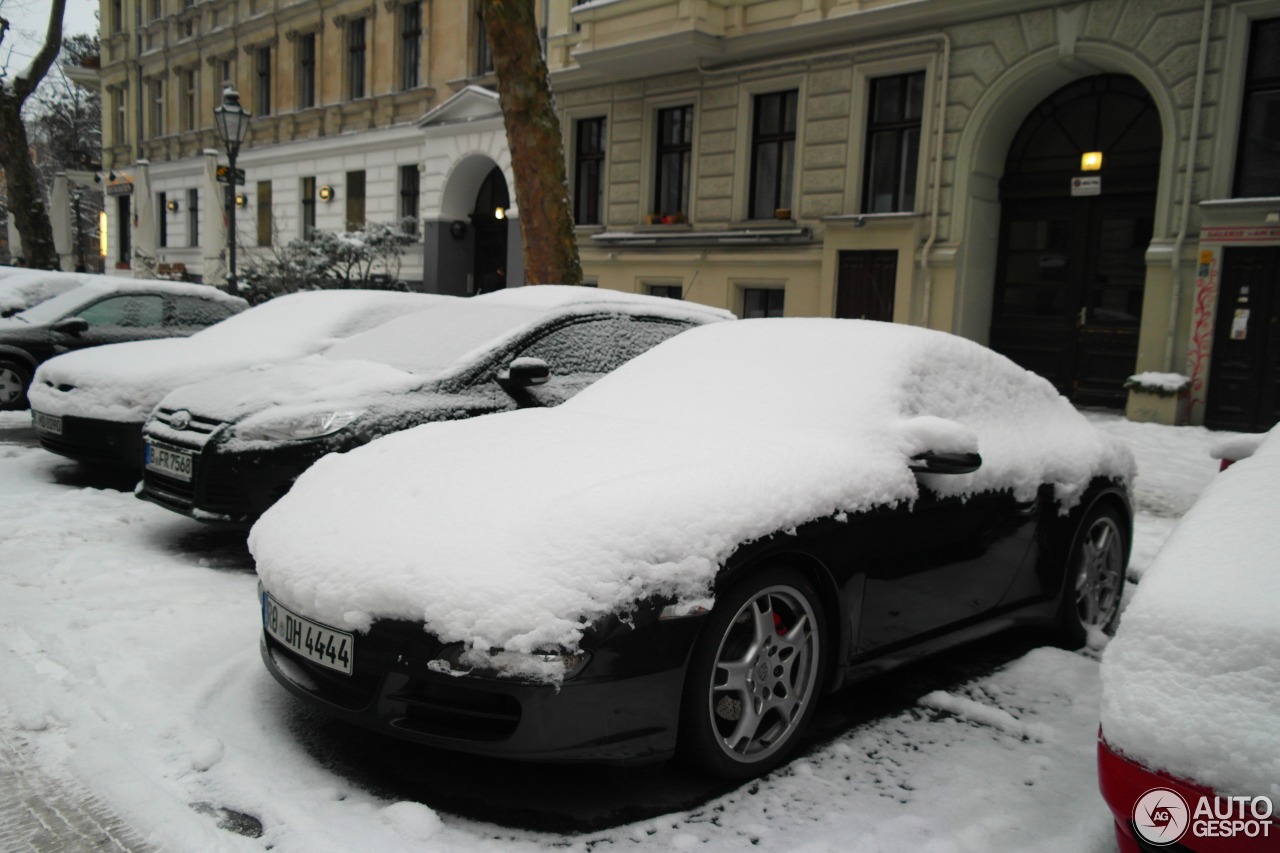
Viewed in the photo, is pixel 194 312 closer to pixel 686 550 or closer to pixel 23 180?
Result: pixel 686 550

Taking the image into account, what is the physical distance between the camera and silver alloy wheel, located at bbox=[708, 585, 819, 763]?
9.58 feet

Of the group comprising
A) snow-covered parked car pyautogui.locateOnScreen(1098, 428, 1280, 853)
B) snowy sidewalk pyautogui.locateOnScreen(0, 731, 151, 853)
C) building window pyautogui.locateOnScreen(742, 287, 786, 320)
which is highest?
building window pyautogui.locateOnScreen(742, 287, 786, 320)

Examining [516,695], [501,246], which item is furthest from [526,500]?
[501,246]

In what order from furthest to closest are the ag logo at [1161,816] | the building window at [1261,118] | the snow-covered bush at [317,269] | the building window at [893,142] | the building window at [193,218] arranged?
the building window at [193,218] < the snow-covered bush at [317,269] < the building window at [893,142] < the building window at [1261,118] < the ag logo at [1161,816]

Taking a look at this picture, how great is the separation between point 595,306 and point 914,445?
314 centimetres

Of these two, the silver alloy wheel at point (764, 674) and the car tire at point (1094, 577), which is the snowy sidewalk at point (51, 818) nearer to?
the silver alloy wheel at point (764, 674)

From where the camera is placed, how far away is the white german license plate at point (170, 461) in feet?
17.1

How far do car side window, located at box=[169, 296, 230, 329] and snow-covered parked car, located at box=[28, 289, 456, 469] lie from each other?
241cm

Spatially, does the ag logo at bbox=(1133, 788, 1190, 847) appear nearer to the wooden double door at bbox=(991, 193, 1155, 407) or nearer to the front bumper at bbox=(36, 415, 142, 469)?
the front bumper at bbox=(36, 415, 142, 469)

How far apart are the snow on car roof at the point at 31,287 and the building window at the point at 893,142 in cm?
1119

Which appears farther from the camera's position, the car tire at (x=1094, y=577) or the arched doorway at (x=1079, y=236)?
the arched doorway at (x=1079, y=236)

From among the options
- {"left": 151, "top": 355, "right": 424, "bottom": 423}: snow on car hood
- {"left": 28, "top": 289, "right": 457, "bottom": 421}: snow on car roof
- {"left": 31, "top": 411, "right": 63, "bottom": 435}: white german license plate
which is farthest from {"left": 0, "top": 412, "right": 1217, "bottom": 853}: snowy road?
{"left": 31, "top": 411, "right": 63, "bottom": 435}: white german license plate

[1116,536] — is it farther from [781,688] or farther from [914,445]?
[781,688]

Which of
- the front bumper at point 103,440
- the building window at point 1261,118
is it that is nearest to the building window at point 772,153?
the building window at point 1261,118
